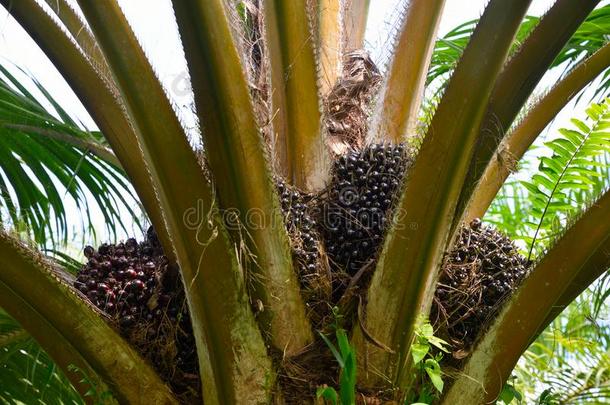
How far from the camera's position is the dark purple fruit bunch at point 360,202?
229 centimetres

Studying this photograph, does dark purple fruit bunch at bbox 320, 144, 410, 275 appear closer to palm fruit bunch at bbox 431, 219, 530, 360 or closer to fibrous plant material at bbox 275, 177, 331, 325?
fibrous plant material at bbox 275, 177, 331, 325

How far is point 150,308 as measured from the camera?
220 centimetres

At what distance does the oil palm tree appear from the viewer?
190 cm

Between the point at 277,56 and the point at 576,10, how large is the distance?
95cm

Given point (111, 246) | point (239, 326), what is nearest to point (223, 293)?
point (239, 326)

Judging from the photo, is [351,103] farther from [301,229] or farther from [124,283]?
[124,283]

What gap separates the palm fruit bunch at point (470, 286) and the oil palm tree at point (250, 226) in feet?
0.39

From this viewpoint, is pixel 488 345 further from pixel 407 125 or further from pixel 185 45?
pixel 185 45

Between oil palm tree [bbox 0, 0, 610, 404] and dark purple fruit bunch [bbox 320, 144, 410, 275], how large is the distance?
166 millimetres

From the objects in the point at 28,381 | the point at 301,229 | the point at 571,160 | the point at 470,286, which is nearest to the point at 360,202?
the point at 301,229

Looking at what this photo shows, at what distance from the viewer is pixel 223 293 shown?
6.49 ft

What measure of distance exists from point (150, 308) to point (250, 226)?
0.42m

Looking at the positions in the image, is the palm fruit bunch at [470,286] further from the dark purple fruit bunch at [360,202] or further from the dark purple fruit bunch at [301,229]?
the dark purple fruit bunch at [301,229]

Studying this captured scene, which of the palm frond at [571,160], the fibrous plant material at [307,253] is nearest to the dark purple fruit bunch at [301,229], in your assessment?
the fibrous plant material at [307,253]
